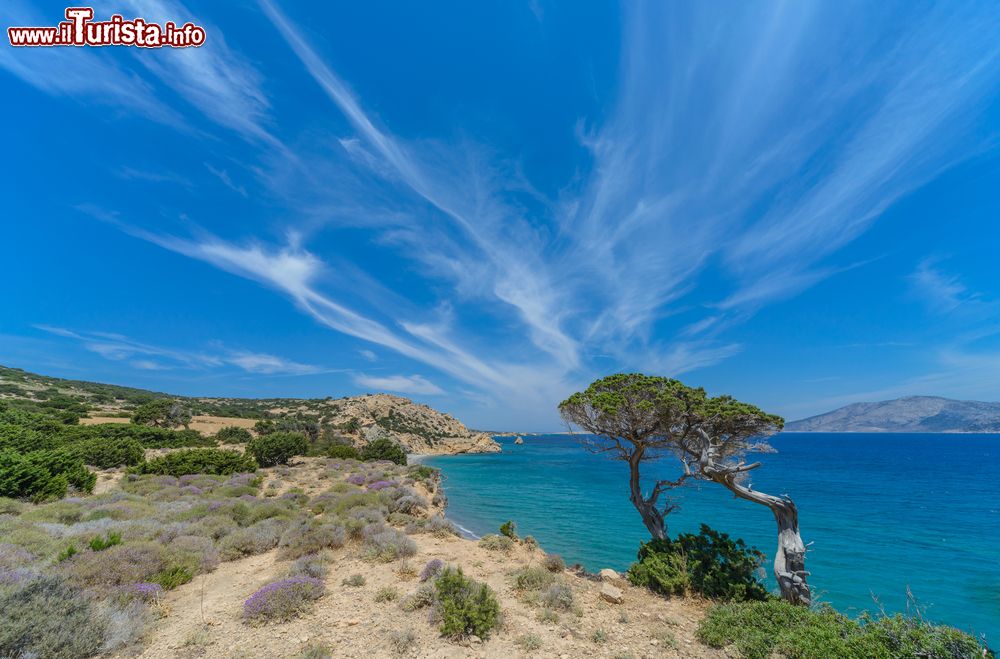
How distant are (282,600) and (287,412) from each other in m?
77.9

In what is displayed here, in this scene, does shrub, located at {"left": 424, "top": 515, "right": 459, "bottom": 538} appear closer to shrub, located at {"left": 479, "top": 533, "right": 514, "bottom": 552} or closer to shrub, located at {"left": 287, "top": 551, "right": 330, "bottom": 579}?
shrub, located at {"left": 479, "top": 533, "right": 514, "bottom": 552}

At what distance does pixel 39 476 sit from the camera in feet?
47.3

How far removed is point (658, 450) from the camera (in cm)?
1216

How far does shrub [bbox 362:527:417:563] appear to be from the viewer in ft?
34.3

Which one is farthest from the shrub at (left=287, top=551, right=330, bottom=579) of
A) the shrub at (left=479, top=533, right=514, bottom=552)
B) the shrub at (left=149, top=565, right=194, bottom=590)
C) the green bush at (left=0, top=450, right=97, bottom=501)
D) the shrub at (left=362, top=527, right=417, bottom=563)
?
the green bush at (left=0, top=450, right=97, bottom=501)

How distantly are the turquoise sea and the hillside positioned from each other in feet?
94.5

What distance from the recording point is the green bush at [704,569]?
8.92m

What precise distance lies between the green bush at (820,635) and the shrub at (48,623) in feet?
34.3

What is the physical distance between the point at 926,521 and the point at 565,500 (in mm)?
25313

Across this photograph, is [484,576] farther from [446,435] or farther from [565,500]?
[446,435]

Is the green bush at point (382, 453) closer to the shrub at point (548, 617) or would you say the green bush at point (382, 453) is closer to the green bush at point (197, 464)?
the green bush at point (197, 464)

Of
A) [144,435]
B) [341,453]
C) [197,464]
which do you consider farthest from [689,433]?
[144,435]

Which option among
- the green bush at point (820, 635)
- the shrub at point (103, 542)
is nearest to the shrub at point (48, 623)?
the shrub at point (103, 542)

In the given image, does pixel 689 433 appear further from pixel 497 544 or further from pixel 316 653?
pixel 316 653
